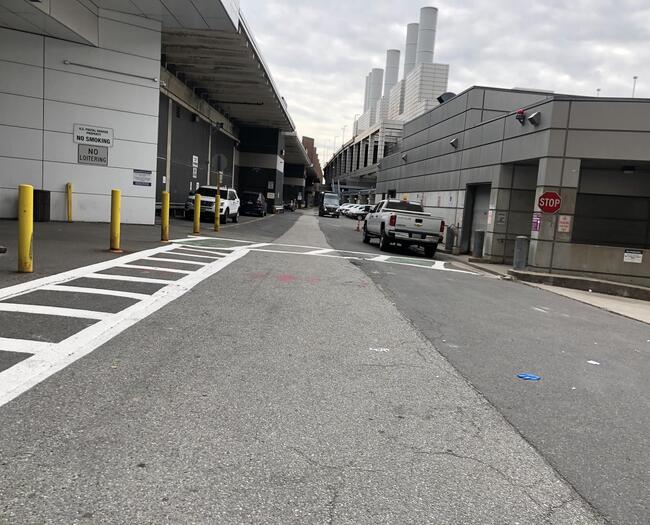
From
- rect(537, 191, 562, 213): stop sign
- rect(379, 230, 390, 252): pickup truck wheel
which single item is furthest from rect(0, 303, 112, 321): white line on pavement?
rect(379, 230, 390, 252): pickup truck wheel

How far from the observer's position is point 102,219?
792 inches

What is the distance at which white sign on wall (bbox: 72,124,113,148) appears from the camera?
1930 cm

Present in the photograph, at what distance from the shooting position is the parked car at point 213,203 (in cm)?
2636

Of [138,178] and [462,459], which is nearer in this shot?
[462,459]

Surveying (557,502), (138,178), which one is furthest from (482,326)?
(138,178)

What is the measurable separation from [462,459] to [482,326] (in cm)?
476

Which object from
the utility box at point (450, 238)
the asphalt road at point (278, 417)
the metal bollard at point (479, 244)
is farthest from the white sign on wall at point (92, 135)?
the utility box at point (450, 238)

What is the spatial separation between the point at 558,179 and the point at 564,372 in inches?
452

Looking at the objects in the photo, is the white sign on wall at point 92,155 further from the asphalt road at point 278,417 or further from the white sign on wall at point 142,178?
the asphalt road at point 278,417

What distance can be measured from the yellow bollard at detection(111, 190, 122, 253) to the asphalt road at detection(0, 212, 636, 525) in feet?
12.1

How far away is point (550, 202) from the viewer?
16.2m

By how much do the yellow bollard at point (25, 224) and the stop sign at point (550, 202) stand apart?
13333 mm

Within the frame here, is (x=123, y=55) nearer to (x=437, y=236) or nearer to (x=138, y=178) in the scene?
(x=138, y=178)

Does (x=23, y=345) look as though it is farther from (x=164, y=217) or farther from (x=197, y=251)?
(x=164, y=217)
